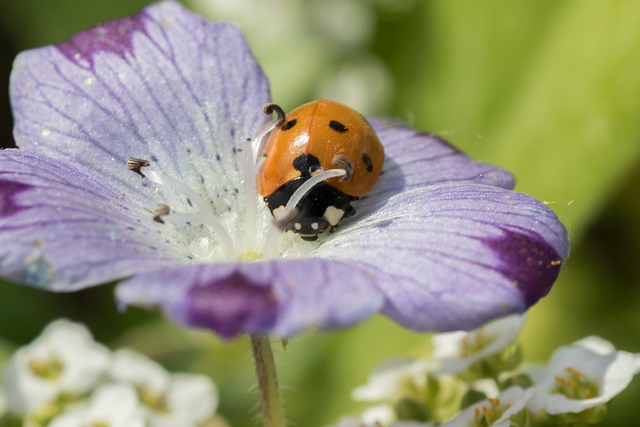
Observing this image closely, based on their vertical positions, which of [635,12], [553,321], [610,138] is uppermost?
[635,12]

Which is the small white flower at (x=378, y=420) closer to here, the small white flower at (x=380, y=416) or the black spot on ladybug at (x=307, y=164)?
the small white flower at (x=380, y=416)

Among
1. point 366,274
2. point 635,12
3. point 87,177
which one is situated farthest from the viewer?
point 635,12

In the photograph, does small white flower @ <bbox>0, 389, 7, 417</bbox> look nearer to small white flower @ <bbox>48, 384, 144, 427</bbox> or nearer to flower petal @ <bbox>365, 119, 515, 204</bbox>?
small white flower @ <bbox>48, 384, 144, 427</bbox>

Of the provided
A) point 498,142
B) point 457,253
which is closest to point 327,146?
point 457,253

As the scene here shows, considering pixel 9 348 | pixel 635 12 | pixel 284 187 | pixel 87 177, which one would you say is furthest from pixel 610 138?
pixel 9 348

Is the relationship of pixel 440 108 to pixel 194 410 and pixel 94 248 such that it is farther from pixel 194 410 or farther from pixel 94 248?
pixel 94 248

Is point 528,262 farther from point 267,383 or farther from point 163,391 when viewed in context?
point 163,391
